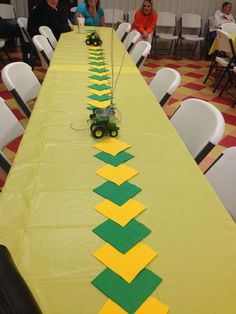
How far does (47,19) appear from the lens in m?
3.79

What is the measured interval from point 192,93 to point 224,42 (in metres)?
0.75

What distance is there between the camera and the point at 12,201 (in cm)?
94

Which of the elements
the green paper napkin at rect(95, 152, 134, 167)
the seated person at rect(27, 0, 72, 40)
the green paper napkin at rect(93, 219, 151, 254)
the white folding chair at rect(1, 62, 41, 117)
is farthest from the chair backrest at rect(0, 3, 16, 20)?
the green paper napkin at rect(93, 219, 151, 254)

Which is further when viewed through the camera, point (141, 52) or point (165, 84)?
point (141, 52)

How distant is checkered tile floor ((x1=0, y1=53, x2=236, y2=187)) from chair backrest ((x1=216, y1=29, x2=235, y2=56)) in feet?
2.03

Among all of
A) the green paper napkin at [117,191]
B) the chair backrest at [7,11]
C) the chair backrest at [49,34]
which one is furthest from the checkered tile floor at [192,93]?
the green paper napkin at [117,191]

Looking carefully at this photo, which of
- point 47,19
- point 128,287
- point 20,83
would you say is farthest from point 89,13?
point 128,287

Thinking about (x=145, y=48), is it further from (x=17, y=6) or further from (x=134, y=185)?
(x=17, y=6)

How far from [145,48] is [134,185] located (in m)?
2.10

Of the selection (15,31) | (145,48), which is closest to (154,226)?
(145,48)

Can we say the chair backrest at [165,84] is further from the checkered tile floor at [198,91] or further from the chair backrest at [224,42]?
the chair backrest at [224,42]

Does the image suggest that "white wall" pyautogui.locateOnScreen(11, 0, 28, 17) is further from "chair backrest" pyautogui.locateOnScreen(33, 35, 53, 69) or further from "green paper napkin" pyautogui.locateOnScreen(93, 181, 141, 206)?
"green paper napkin" pyautogui.locateOnScreen(93, 181, 141, 206)

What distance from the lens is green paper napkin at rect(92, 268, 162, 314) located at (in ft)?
2.26

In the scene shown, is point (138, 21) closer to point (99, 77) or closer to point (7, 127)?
point (99, 77)
